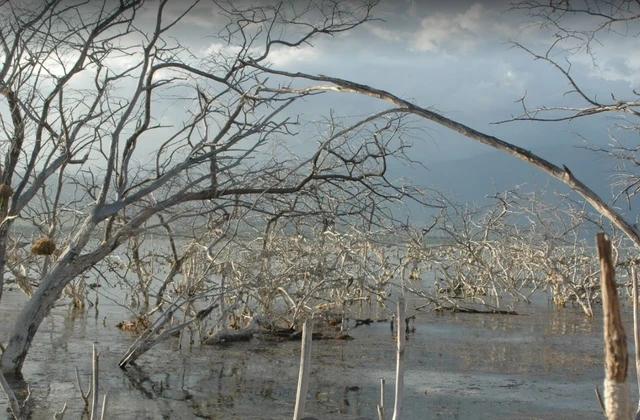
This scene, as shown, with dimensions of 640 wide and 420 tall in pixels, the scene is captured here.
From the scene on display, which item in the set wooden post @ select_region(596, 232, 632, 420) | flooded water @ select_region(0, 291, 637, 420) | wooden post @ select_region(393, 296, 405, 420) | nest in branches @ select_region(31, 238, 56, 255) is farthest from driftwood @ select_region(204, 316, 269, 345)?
wooden post @ select_region(596, 232, 632, 420)

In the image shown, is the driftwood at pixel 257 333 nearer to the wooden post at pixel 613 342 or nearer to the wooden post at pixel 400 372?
the wooden post at pixel 400 372

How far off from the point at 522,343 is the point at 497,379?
345 centimetres

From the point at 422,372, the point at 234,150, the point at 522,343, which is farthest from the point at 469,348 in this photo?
the point at 234,150

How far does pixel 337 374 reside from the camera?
11.1m

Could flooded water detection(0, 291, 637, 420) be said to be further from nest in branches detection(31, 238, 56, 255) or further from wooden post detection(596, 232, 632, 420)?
wooden post detection(596, 232, 632, 420)

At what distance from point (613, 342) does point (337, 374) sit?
8.53 meters

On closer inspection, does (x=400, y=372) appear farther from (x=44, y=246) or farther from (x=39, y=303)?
(x=39, y=303)

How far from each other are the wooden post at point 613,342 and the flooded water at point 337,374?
19.8 feet

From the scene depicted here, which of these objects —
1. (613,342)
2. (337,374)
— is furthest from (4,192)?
(613,342)

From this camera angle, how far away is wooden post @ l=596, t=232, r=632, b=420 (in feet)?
9.09

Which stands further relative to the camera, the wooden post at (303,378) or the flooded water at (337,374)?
the flooded water at (337,374)

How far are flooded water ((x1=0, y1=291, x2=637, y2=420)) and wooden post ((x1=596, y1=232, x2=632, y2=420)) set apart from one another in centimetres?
605

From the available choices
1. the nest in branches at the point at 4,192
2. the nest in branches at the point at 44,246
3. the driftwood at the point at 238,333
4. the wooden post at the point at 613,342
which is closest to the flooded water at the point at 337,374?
the driftwood at the point at 238,333

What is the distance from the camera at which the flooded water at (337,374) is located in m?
9.07
